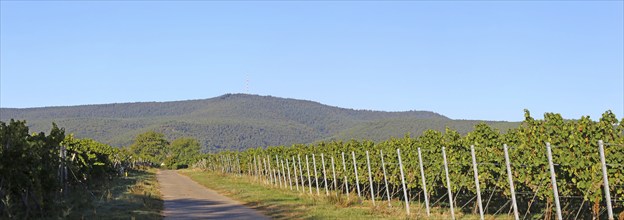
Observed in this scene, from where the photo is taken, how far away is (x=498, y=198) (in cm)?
2534

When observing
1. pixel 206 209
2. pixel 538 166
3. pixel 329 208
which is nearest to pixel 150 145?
pixel 206 209

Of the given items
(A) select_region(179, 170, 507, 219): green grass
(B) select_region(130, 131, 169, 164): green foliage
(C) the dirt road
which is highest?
(B) select_region(130, 131, 169, 164): green foliage

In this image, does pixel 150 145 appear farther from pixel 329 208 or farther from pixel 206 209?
pixel 329 208

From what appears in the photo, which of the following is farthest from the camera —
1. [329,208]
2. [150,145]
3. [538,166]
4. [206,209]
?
[150,145]

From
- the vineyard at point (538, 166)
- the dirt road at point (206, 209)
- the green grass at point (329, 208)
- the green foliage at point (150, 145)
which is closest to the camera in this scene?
the vineyard at point (538, 166)

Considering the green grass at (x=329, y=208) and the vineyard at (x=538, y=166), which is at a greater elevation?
the vineyard at (x=538, y=166)

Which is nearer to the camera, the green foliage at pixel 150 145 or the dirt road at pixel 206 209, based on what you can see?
the dirt road at pixel 206 209

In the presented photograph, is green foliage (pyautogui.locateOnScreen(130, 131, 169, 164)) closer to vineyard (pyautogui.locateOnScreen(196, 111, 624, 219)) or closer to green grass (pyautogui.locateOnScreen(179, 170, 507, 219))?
green grass (pyautogui.locateOnScreen(179, 170, 507, 219))

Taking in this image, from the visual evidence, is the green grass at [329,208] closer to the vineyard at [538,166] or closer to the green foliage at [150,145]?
the vineyard at [538,166]

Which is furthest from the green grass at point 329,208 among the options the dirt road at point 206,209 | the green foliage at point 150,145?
the green foliage at point 150,145

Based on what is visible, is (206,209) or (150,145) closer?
(206,209)

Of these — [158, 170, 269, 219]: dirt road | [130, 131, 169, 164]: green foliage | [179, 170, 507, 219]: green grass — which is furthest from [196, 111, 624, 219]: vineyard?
[130, 131, 169, 164]: green foliage

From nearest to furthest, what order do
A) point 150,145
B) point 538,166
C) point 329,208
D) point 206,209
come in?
point 538,166 → point 329,208 → point 206,209 → point 150,145

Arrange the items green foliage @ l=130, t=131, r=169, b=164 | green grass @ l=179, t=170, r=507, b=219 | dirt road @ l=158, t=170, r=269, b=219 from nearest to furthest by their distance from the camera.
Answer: green grass @ l=179, t=170, r=507, b=219 → dirt road @ l=158, t=170, r=269, b=219 → green foliage @ l=130, t=131, r=169, b=164
